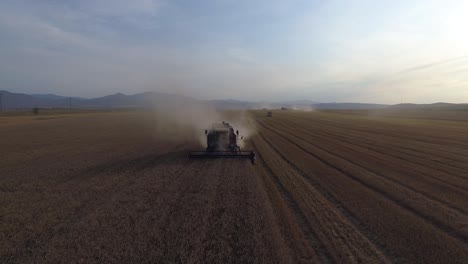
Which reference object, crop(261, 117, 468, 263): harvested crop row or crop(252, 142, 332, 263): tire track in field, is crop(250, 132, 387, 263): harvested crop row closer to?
crop(252, 142, 332, 263): tire track in field

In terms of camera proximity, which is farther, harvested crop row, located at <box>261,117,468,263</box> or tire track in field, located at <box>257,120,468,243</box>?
tire track in field, located at <box>257,120,468,243</box>

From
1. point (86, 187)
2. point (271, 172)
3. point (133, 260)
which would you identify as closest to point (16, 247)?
point (133, 260)

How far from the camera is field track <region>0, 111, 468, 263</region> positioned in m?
8.09

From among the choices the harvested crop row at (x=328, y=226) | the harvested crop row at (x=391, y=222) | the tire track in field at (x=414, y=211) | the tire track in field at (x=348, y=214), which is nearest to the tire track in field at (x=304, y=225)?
the harvested crop row at (x=328, y=226)

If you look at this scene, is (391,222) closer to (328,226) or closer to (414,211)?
(414,211)

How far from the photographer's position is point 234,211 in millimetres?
11016

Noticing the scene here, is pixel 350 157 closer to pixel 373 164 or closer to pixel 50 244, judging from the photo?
pixel 373 164

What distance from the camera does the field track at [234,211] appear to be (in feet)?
26.5

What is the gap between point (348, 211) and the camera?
36.3 feet

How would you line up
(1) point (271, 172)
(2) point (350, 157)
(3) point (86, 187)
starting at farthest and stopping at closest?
1. (2) point (350, 157)
2. (1) point (271, 172)
3. (3) point (86, 187)

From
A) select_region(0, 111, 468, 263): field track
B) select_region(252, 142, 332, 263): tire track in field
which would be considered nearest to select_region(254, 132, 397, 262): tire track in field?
select_region(0, 111, 468, 263): field track

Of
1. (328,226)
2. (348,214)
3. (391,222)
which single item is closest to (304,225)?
(328,226)

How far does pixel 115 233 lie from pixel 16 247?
2345 millimetres

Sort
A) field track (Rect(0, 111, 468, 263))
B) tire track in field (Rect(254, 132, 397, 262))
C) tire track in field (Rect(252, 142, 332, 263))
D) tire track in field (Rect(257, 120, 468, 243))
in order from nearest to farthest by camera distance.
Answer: tire track in field (Rect(252, 142, 332, 263))
field track (Rect(0, 111, 468, 263))
tire track in field (Rect(254, 132, 397, 262))
tire track in field (Rect(257, 120, 468, 243))
